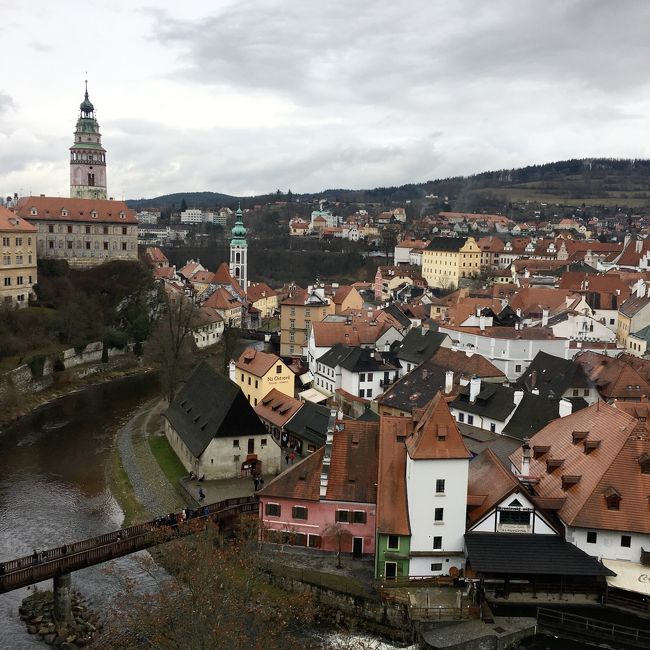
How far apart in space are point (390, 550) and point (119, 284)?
198 ft

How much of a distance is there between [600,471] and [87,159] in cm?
10538

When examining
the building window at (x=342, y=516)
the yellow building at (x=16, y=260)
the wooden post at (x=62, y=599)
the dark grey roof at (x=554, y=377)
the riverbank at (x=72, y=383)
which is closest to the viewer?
the wooden post at (x=62, y=599)

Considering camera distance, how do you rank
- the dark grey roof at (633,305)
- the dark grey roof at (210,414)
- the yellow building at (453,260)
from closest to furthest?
the dark grey roof at (210,414), the dark grey roof at (633,305), the yellow building at (453,260)

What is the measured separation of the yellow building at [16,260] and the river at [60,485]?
16.2m

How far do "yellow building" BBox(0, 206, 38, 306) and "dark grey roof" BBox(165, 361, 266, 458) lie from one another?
31264mm

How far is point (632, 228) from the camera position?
543 feet

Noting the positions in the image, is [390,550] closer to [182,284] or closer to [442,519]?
[442,519]

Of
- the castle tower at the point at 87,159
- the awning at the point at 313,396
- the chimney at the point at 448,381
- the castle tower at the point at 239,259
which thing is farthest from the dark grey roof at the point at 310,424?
the castle tower at the point at 87,159

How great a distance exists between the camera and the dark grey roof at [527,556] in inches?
969

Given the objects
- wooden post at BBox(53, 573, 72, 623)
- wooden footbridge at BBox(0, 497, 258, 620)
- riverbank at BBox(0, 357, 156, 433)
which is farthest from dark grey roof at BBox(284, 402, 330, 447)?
riverbank at BBox(0, 357, 156, 433)

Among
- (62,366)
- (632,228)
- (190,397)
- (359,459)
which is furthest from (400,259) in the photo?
(359,459)

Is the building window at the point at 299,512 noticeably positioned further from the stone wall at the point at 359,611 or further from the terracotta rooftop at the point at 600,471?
the terracotta rooftop at the point at 600,471

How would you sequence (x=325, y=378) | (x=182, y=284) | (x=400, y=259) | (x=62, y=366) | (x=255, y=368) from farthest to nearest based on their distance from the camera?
(x=400, y=259) < (x=182, y=284) < (x=62, y=366) < (x=325, y=378) < (x=255, y=368)

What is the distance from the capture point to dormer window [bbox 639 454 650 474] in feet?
86.1
